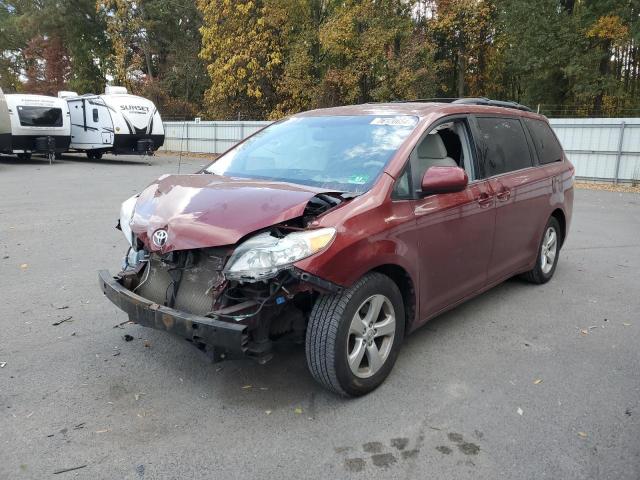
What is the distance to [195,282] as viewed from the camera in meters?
3.17

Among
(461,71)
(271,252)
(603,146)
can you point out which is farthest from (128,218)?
(461,71)

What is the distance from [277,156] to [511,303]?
2.65m

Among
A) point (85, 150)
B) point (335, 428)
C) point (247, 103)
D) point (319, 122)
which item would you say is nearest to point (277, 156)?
point (319, 122)

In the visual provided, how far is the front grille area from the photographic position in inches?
121

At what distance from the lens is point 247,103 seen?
32062 mm

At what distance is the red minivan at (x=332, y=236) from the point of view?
2.95m

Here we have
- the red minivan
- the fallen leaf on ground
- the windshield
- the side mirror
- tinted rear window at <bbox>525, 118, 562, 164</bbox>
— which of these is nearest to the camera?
the red minivan

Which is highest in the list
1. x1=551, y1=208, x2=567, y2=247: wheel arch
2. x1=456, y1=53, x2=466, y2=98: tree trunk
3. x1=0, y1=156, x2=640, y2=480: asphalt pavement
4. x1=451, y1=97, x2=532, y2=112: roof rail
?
x1=456, y1=53, x2=466, y2=98: tree trunk

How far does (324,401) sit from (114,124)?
1873 centimetres

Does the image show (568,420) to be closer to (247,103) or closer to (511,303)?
(511,303)

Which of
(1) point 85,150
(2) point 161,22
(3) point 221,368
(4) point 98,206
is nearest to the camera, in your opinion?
(3) point 221,368

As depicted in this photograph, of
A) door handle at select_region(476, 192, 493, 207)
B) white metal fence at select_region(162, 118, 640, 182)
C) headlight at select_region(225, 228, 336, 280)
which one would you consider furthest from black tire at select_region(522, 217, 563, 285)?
white metal fence at select_region(162, 118, 640, 182)

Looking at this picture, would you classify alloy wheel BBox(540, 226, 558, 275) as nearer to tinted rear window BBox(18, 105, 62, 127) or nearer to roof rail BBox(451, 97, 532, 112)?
roof rail BBox(451, 97, 532, 112)

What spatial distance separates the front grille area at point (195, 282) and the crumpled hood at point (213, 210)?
0.13 m
